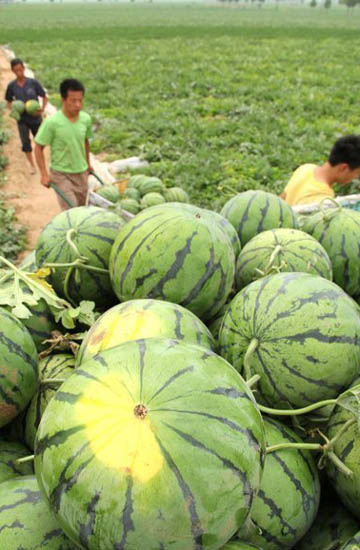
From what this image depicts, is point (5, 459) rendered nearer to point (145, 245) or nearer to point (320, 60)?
point (145, 245)

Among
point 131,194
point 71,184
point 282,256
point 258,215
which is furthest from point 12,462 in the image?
point 71,184

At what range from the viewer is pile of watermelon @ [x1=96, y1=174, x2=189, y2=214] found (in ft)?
15.4

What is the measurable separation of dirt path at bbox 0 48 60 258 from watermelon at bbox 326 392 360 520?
588cm

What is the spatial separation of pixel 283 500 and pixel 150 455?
0.65 meters

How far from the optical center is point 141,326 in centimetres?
152

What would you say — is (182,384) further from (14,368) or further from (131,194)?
(131,194)

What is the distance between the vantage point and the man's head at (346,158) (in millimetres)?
4457

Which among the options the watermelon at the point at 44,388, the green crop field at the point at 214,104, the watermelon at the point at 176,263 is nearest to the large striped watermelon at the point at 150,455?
the watermelon at the point at 44,388

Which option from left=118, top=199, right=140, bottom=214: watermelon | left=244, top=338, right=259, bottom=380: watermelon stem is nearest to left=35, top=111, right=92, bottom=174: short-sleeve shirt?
left=118, top=199, right=140, bottom=214: watermelon

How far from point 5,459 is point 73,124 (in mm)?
4760

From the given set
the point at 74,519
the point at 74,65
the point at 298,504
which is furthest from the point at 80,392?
the point at 74,65

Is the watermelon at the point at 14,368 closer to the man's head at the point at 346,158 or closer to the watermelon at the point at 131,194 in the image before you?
the watermelon at the point at 131,194

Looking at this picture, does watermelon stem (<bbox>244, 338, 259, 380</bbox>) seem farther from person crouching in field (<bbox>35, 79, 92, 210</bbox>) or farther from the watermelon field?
person crouching in field (<bbox>35, 79, 92, 210</bbox>)

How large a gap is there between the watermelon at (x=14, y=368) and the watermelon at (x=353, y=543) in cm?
108
